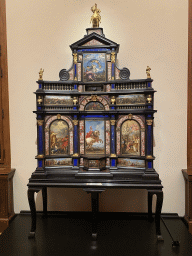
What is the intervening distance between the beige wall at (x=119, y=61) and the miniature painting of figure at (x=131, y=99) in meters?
0.78

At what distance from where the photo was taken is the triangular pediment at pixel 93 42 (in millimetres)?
3437

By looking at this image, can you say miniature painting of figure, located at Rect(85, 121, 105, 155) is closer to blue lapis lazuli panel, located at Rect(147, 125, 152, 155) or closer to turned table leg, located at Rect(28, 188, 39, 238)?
blue lapis lazuli panel, located at Rect(147, 125, 152, 155)

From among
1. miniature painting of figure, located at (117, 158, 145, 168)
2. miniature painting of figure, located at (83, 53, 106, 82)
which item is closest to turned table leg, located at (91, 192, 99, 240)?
miniature painting of figure, located at (117, 158, 145, 168)

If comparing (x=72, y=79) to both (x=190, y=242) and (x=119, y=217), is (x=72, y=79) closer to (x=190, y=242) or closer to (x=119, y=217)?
(x=119, y=217)

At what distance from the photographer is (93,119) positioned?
11.6ft

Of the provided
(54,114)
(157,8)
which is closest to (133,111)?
(54,114)

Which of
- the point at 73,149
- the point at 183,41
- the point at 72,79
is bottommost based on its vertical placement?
the point at 73,149

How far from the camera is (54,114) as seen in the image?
350cm

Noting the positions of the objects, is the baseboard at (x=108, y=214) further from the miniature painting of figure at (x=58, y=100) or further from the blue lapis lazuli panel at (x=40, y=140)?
the miniature painting of figure at (x=58, y=100)

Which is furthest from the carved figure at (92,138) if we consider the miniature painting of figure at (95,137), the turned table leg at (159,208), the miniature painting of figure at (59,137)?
the turned table leg at (159,208)

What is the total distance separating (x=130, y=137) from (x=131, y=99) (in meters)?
0.60

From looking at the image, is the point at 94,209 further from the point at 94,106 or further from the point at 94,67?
the point at 94,67

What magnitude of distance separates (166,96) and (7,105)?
119 inches

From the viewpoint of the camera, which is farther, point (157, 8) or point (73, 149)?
point (157, 8)
